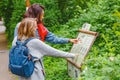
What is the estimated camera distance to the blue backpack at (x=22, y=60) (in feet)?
17.9

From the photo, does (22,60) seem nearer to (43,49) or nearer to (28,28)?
(43,49)

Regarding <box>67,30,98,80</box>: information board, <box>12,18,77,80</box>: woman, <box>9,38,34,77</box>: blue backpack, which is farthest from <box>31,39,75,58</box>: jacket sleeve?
<box>67,30,98,80</box>: information board

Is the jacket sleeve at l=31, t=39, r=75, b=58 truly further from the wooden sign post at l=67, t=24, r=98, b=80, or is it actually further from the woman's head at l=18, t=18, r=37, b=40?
the wooden sign post at l=67, t=24, r=98, b=80

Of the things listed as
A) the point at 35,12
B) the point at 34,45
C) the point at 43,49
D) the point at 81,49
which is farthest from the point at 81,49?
the point at 35,12

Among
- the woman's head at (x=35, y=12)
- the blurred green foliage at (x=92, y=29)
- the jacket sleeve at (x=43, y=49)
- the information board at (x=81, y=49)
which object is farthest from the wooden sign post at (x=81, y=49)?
the woman's head at (x=35, y=12)

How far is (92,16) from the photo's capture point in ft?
27.6

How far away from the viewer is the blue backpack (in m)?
5.45

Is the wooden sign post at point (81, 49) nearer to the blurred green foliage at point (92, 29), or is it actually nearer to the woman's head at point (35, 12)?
the blurred green foliage at point (92, 29)

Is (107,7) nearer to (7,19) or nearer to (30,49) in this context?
(30,49)

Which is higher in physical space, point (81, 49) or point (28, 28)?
point (28, 28)

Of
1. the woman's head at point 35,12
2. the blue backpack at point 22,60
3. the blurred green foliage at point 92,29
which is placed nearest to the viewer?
the blurred green foliage at point 92,29

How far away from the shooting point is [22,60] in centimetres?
546

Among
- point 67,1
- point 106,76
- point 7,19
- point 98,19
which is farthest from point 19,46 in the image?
point 7,19

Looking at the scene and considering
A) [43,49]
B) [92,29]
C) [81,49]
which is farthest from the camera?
[92,29]
